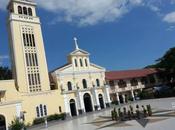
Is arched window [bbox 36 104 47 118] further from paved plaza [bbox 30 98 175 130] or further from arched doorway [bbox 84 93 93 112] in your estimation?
paved plaza [bbox 30 98 175 130]

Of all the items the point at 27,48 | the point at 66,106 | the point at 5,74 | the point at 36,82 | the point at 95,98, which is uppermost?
the point at 27,48

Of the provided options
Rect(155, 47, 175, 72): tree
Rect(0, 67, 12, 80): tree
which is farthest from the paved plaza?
Rect(0, 67, 12, 80): tree

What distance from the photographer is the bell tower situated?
4053 cm

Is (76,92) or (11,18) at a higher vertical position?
(11,18)

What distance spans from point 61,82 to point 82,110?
6.30 metres

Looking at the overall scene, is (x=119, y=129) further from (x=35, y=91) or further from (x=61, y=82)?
(x=61, y=82)

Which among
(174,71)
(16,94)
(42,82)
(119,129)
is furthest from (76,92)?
(119,129)

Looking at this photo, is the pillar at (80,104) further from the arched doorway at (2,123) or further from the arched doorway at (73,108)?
the arched doorway at (2,123)

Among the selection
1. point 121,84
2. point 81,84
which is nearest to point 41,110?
point 81,84

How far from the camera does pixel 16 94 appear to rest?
38.5 metres

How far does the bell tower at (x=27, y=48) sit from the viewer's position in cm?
4053

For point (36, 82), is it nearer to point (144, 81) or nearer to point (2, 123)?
point (2, 123)

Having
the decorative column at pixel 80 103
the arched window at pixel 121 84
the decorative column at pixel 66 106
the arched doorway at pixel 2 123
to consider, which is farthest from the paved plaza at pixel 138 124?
the arched window at pixel 121 84

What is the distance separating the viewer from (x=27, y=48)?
42.2 m
